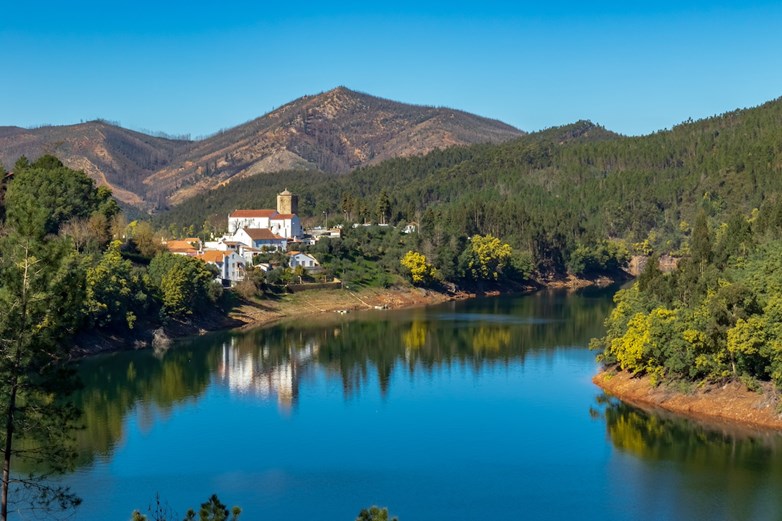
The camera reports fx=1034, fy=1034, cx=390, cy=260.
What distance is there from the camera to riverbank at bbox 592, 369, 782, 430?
49.2 meters

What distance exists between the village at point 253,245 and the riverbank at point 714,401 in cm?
5070

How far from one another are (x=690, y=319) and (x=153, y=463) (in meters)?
27.7

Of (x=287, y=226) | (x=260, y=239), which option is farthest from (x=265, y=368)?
(x=287, y=226)

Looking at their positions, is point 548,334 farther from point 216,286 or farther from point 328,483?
point 328,483

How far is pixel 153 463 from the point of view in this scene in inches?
1785

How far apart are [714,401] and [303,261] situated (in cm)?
6374

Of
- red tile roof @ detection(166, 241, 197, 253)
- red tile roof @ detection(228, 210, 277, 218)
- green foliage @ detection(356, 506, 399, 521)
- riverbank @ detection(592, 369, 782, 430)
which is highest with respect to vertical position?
red tile roof @ detection(228, 210, 277, 218)

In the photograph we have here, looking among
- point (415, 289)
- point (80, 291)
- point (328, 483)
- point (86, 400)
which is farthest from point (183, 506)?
point (415, 289)

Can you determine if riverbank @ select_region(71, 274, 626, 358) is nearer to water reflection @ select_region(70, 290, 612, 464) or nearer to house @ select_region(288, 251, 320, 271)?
water reflection @ select_region(70, 290, 612, 464)

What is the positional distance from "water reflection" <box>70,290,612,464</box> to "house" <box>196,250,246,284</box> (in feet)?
32.6

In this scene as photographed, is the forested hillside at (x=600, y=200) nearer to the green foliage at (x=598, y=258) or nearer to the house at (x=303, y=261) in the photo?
the green foliage at (x=598, y=258)

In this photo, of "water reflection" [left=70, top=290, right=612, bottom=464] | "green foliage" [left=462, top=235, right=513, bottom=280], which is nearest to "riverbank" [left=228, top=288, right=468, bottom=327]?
"water reflection" [left=70, top=290, right=612, bottom=464]

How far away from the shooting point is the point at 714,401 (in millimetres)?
51812

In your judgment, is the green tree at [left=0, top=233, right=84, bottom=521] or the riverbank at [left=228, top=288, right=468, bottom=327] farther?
the riverbank at [left=228, top=288, right=468, bottom=327]
